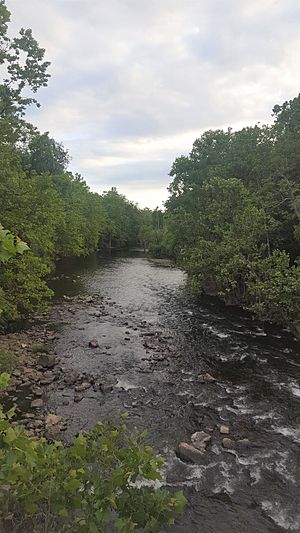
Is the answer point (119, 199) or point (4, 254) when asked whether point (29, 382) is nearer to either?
point (4, 254)

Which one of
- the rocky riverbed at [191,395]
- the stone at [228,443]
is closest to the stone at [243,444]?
the rocky riverbed at [191,395]

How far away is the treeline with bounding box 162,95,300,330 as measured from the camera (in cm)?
2308

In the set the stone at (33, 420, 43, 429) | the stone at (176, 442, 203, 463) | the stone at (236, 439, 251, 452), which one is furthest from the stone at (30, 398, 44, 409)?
the stone at (236, 439, 251, 452)

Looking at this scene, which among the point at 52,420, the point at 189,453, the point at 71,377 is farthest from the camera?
the point at 71,377

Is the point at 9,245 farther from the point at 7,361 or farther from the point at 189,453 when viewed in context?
the point at 7,361

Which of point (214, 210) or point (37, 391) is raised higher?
point (214, 210)

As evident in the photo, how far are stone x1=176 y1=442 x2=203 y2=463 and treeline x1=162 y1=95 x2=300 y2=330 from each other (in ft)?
43.1

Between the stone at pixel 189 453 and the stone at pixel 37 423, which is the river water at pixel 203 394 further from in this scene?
the stone at pixel 37 423

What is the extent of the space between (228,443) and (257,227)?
1795 cm

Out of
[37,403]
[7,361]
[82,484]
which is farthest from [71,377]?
[82,484]

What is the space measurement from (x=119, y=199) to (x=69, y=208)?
5757 cm

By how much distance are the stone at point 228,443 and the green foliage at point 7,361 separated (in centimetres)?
884

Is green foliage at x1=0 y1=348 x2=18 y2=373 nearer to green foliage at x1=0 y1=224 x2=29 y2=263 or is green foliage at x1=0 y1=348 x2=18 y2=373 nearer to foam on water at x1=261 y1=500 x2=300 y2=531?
foam on water at x1=261 y1=500 x2=300 y2=531

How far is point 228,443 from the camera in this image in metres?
10.8
